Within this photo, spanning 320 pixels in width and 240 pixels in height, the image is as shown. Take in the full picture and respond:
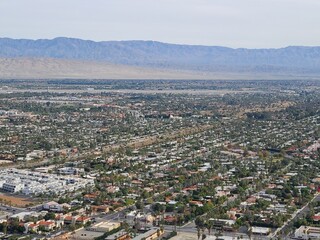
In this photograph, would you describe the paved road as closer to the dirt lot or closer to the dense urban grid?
the dense urban grid

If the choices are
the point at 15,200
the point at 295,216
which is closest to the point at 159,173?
the point at 15,200

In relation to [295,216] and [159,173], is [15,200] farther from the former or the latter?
[295,216]

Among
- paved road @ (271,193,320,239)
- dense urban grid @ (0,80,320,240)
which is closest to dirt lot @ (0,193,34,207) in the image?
dense urban grid @ (0,80,320,240)

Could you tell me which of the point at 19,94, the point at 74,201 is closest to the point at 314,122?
the point at 74,201

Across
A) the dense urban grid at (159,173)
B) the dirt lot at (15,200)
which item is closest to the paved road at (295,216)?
the dense urban grid at (159,173)

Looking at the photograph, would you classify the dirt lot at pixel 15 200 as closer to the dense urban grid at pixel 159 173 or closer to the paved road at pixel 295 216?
the dense urban grid at pixel 159 173

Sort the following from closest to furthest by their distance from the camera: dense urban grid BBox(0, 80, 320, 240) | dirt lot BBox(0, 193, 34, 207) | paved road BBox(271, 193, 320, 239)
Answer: paved road BBox(271, 193, 320, 239)
dense urban grid BBox(0, 80, 320, 240)
dirt lot BBox(0, 193, 34, 207)
